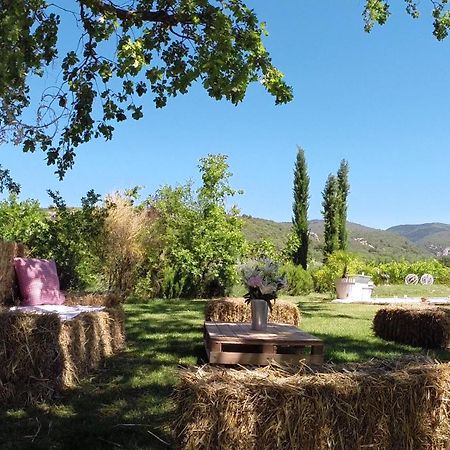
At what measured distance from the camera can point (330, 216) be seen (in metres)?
21.9

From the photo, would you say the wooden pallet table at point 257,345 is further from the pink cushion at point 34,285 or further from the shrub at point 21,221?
the shrub at point 21,221

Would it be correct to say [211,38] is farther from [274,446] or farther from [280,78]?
[274,446]

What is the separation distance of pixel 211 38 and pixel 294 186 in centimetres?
1665

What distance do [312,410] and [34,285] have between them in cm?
453

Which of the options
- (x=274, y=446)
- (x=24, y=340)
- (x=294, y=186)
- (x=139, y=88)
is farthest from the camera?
(x=294, y=186)

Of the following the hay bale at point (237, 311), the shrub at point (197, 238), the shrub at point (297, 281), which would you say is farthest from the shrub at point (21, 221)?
the shrub at point (297, 281)

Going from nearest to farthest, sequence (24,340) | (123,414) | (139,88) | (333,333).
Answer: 1. (123,414)
2. (24,340)
3. (139,88)
4. (333,333)

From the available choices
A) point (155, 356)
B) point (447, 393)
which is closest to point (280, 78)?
point (155, 356)

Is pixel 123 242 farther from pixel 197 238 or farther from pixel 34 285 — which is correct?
pixel 34 285

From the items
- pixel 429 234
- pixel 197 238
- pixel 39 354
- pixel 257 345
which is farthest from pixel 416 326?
pixel 429 234

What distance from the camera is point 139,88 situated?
6.27m

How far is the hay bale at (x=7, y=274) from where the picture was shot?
5652mm

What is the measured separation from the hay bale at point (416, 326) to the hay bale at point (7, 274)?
4398mm

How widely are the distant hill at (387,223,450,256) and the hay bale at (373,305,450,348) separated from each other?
218ft
